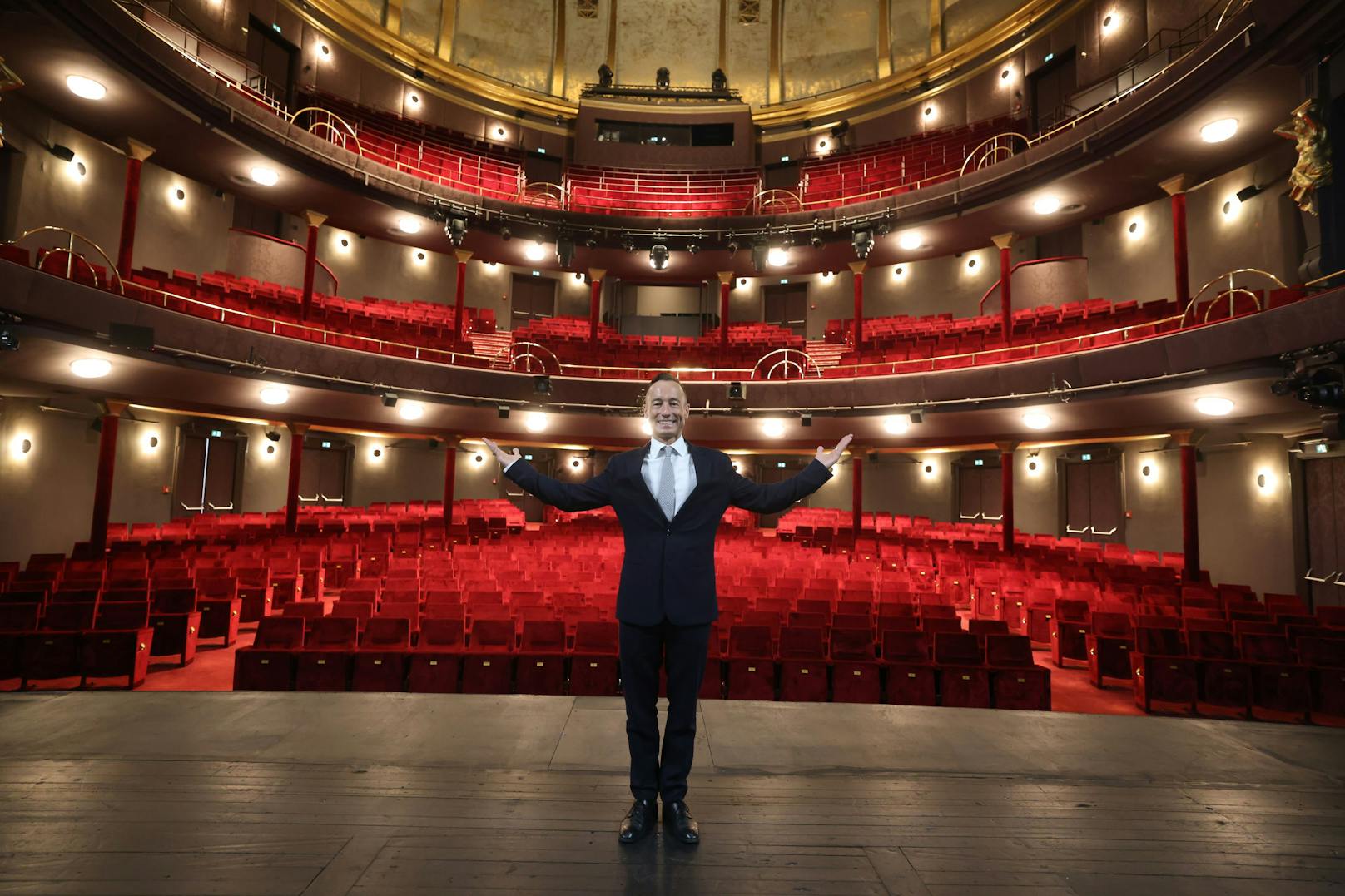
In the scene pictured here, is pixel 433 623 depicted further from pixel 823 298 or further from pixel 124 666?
pixel 823 298

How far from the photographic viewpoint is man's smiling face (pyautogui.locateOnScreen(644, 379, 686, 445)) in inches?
80.7

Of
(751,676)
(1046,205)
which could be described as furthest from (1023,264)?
(751,676)

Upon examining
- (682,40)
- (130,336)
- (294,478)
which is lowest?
(294,478)

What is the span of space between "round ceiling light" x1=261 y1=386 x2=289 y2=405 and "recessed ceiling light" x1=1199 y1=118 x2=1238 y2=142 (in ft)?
51.4

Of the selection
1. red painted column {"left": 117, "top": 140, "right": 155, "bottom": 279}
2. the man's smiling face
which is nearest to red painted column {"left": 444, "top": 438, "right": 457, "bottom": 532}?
red painted column {"left": 117, "top": 140, "right": 155, "bottom": 279}

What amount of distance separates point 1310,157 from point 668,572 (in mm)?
9616

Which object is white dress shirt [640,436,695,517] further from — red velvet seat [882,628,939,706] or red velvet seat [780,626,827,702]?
red velvet seat [882,628,939,706]

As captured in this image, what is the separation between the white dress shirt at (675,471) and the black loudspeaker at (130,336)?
9.92m

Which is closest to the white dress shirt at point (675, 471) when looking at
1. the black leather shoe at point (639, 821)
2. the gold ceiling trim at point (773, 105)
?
the black leather shoe at point (639, 821)

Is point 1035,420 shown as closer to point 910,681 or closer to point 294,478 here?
point 910,681

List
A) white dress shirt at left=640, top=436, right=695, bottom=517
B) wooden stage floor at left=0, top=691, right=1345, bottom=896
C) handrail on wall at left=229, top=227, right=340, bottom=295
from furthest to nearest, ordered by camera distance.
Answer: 1. handrail on wall at left=229, top=227, right=340, bottom=295
2. white dress shirt at left=640, top=436, right=695, bottom=517
3. wooden stage floor at left=0, top=691, right=1345, bottom=896

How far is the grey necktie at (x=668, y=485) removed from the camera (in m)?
2.06

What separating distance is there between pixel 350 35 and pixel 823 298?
53.0 ft

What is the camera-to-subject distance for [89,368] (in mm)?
8922
